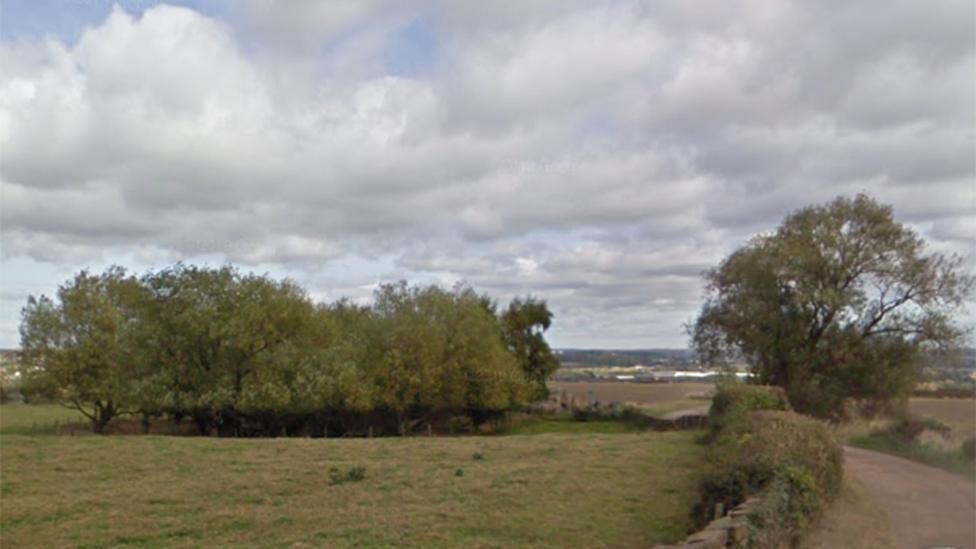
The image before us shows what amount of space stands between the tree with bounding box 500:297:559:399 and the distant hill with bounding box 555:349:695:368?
2.58m

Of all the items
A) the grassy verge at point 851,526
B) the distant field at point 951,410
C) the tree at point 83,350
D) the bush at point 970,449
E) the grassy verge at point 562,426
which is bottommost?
the grassy verge at point 562,426

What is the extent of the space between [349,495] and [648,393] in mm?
44600

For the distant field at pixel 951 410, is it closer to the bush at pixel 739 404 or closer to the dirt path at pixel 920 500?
the dirt path at pixel 920 500

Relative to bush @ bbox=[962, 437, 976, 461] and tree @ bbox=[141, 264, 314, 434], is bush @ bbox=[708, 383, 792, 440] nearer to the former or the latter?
bush @ bbox=[962, 437, 976, 461]

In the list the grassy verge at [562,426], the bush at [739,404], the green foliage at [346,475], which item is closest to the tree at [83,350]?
the grassy verge at [562,426]

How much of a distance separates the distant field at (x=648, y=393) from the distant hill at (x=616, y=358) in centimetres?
194

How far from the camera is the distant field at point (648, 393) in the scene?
47.8 metres

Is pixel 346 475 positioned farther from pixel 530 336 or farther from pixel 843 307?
pixel 530 336

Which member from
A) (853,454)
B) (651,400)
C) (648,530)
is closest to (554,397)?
(651,400)

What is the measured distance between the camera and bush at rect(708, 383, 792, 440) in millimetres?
20870

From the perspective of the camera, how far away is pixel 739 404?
21.8 metres

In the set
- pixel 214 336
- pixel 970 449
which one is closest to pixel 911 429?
pixel 970 449

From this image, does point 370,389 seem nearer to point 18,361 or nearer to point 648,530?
point 18,361

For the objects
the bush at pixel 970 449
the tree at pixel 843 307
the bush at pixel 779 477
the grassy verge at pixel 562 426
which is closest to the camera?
the bush at pixel 779 477
